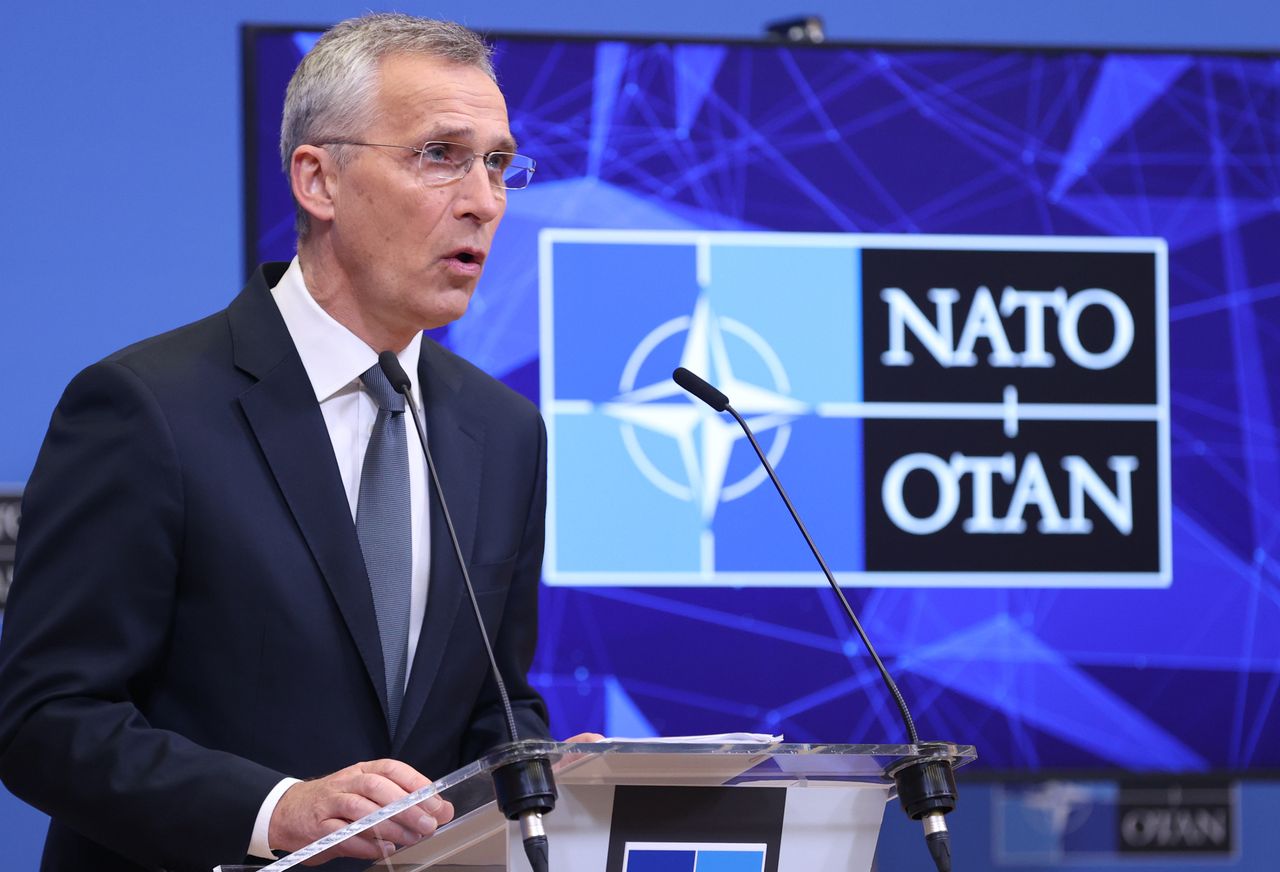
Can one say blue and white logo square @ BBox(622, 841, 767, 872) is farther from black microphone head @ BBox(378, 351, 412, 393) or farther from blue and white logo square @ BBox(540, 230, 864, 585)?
blue and white logo square @ BBox(540, 230, 864, 585)

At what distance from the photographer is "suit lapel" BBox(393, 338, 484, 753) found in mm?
1812

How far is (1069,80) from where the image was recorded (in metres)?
3.31

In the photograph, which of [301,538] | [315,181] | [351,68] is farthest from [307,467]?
[351,68]

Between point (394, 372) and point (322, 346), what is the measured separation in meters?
0.26

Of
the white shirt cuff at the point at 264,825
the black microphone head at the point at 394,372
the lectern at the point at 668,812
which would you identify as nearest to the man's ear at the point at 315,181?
the black microphone head at the point at 394,372

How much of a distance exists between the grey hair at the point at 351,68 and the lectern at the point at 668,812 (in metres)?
0.87

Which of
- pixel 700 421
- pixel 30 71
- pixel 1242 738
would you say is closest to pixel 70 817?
pixel 700 421

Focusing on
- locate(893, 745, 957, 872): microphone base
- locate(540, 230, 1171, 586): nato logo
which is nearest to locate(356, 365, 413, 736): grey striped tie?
locate(893, 745, 957, 872): microphone base

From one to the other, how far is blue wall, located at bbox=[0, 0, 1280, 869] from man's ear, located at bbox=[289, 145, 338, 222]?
1.22 m

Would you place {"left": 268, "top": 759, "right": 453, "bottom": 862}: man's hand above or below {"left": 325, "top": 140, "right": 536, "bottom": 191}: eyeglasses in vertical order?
below

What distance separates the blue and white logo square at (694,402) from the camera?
3094 mm

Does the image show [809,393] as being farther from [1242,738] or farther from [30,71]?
[30,71]

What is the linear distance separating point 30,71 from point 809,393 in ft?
5.08

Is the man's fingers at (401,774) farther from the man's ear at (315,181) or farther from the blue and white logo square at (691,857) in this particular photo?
the man's ear at (315,181)
